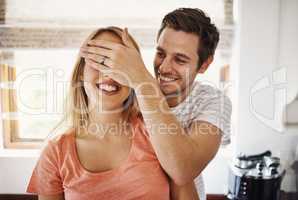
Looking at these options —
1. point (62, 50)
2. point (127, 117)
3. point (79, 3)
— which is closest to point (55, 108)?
point (62, 50)

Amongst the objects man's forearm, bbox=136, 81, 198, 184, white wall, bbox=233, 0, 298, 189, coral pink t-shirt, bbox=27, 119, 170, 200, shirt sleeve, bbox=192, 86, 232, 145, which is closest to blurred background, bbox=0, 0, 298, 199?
white wall, bbox=233, 0, 298, 189

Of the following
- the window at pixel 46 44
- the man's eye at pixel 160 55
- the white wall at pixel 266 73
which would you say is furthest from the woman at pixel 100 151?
the white wall at pixel 266 73

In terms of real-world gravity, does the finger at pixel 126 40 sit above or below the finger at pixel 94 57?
above

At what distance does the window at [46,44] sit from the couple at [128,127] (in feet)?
2.37

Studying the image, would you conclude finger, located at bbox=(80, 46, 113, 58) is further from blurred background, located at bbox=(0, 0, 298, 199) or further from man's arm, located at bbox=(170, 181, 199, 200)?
blurred background, located at bbox=(0, 0, 298, 199)

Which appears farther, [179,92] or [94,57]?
[179,92]

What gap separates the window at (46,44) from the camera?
149 cm

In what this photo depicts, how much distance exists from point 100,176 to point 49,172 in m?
0.12

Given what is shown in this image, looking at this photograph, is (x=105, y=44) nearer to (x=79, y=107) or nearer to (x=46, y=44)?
(x=79, y=107)

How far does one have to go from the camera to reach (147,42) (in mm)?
1435

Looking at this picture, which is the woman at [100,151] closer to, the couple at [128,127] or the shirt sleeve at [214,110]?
the couple at [128,127]

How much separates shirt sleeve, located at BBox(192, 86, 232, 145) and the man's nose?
0.39ft

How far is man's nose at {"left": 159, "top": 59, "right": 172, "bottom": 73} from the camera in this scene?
70 centimetres

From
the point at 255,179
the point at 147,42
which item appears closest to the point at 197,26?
the point at 147,42
